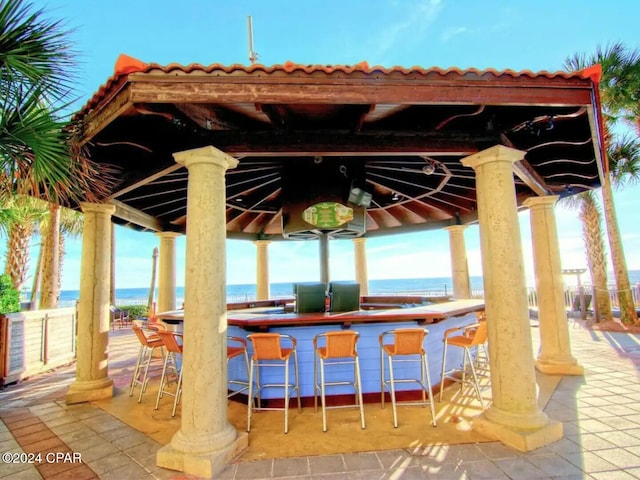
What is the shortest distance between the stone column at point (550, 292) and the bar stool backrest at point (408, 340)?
299 centimetres

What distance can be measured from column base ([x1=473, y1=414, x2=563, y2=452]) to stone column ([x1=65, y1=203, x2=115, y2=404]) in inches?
187

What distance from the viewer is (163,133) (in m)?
3.59

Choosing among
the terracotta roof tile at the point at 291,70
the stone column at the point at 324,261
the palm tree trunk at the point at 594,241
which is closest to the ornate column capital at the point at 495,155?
the terracotta roof tile at the point at 291,70

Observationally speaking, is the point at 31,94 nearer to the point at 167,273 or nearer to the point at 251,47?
the point at 251,47

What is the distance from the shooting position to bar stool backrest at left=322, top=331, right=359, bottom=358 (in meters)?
3.50

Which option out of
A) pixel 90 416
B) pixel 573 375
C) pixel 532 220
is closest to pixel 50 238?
pixel 90 416

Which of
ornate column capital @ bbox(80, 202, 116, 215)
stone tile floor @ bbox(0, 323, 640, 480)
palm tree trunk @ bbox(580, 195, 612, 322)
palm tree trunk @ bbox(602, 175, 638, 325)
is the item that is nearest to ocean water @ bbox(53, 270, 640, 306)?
palm tree trunk @ bbox(580, 195, 612, 322)

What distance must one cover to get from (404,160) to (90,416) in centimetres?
518

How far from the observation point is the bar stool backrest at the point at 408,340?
11.7 feet

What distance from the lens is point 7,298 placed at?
5945 millimetres

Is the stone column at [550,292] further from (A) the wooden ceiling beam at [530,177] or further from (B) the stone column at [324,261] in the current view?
(B) the stone column at [324,261]

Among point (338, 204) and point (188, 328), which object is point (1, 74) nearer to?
point (188, 328)

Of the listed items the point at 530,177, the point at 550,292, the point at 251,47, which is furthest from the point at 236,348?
the point at 550,292

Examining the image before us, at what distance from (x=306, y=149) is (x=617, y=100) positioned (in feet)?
36.4
